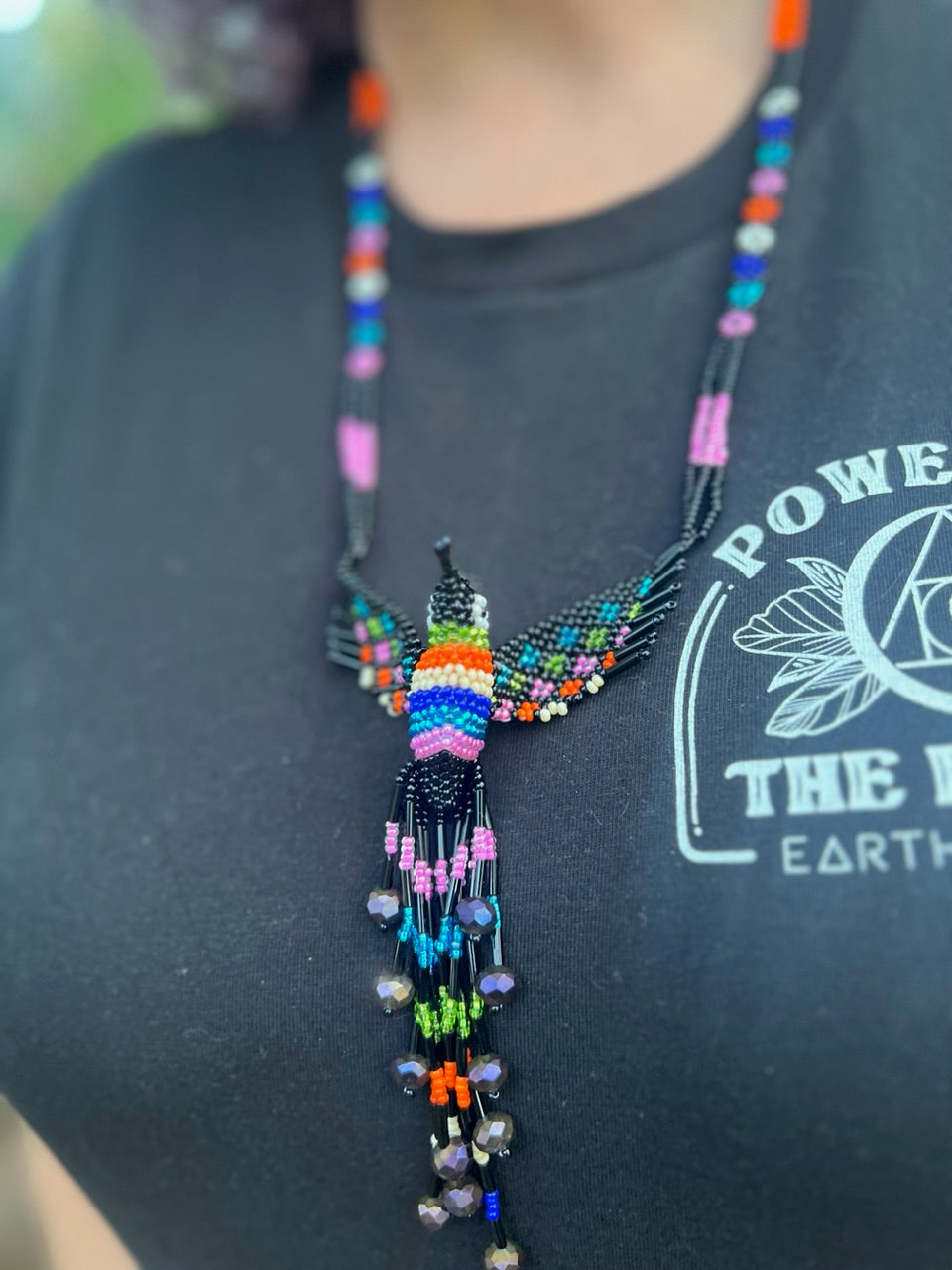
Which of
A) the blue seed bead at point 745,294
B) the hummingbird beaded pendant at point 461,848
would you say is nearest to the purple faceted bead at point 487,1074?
the hummingbird beaded pendant at point 461,848

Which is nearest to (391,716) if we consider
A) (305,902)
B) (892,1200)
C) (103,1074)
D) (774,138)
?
(305,902)

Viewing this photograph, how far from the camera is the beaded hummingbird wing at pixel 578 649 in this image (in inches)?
27.7

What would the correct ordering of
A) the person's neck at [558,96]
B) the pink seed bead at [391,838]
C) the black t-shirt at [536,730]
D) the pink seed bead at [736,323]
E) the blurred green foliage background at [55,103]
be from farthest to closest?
the blurred green foliage background at [55,103] < the person's neck at [558,96] < the pink seed bead at [736,323] < the pink seed bead at [391,838] < the black t-shirt at [536,730]

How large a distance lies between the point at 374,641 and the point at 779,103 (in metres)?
0.57

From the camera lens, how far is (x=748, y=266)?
2.82 feet

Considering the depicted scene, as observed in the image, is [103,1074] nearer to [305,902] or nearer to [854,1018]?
[305,902]

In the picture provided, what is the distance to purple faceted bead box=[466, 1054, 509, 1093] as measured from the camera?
2.09ft

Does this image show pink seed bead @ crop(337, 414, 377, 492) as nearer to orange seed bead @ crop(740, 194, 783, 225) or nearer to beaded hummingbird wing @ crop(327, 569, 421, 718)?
beaded hummingbird wing @ crop(327, 569, 421, 718)

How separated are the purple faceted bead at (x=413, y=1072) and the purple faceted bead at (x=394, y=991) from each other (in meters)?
0.03

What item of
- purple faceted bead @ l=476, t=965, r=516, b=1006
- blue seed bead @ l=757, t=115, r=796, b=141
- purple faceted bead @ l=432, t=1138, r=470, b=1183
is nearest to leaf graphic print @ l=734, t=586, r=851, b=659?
purple faceted bead @ l=476, t=965, r=516, b=1006

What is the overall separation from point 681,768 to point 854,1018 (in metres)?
0.17

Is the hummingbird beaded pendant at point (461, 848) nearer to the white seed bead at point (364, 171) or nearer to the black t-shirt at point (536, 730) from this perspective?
the black t-shirt at point (536, 730)

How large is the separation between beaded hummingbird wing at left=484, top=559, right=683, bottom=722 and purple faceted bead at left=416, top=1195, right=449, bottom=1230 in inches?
11.8

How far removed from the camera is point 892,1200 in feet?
1.81
